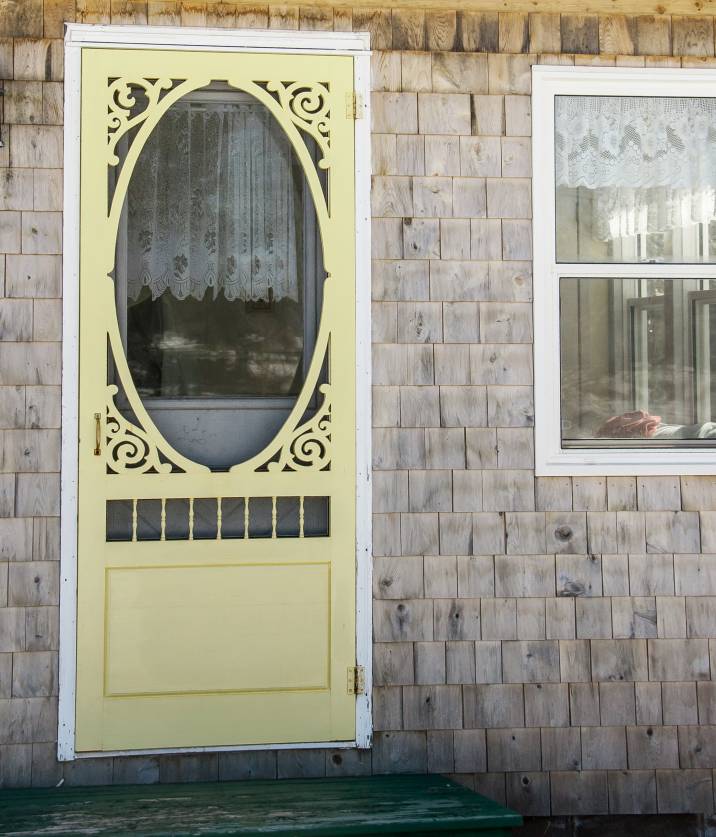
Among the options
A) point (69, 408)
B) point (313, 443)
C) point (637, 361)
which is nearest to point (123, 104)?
point (69, 408)

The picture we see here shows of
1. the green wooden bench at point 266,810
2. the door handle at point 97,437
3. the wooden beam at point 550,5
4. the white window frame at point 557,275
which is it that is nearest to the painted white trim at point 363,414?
the wooden beam at point 550,5

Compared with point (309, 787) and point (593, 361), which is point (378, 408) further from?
point (309, 787)

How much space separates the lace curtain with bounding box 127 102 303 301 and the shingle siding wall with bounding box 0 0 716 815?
33 centimetres

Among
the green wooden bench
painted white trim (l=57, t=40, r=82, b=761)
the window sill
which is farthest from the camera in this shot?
the window sill

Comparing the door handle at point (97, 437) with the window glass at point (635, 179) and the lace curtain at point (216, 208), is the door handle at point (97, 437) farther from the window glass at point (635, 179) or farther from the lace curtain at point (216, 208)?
the window glass at point (635, 179)

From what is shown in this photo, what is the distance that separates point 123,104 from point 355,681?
2263mm

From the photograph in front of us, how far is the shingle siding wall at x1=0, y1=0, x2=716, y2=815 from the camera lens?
140 inches

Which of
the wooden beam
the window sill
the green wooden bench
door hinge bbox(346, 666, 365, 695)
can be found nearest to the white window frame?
the window sill

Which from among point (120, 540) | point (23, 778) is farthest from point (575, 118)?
point (23, 778)

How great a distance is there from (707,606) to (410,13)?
8.25 feet

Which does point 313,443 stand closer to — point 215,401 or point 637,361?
point 215,401

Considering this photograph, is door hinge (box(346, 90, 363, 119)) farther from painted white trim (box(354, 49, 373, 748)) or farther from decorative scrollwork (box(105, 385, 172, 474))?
decorative scrollwork (box(105, 385, 172, 474))

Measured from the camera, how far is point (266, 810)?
3.05 meters

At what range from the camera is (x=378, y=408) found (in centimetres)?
356
